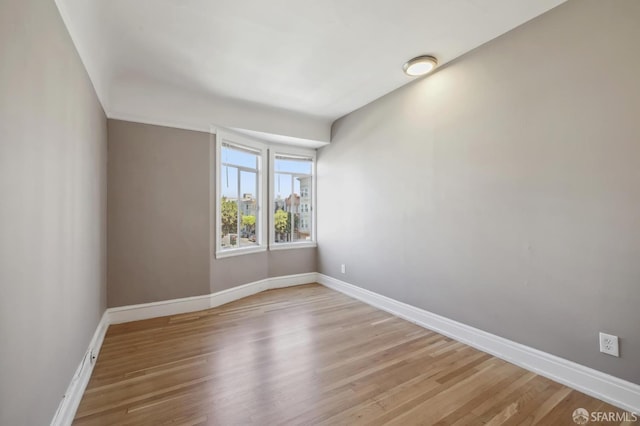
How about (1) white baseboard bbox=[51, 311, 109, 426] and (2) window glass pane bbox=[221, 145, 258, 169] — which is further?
(2) window glass pane bbox=[221, 145, 258, 169]

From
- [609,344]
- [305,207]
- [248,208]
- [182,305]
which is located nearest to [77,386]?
[182,305]

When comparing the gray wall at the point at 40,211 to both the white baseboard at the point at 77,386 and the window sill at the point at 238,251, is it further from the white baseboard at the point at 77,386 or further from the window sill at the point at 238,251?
the window sill at the point at 238,251

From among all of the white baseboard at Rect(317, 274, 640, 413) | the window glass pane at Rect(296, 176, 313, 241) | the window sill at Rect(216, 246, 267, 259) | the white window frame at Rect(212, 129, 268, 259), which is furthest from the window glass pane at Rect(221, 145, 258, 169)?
the white baseboard at Rect(317, 274, 640, 413)

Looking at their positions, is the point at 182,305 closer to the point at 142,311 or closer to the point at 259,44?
the point at 142,311

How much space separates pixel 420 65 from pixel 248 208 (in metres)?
2.91

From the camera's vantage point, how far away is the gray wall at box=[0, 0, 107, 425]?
1.05 meters

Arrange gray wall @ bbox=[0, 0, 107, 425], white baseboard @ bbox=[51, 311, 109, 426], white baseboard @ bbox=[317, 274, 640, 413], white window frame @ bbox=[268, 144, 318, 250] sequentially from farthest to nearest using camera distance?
white window frame @ bbox=[268, 144, 318, 250], white baseboard @ bbox=[317, 274, 640, 413], white baseboard @ bbox=[51, 311, 109, 426], gray wall @ bbox=[0, 0, 107, 425]

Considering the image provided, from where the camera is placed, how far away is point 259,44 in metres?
2.46

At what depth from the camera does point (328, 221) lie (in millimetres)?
4590

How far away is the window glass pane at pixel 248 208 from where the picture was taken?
13.5 ft

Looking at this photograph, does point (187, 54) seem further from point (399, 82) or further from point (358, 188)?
point (358, 188)

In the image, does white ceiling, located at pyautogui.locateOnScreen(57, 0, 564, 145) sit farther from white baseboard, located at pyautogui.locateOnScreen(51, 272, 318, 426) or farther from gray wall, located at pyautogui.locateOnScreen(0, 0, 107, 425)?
white baseboard, located at pyautogui.locateOnScreen(51, 272, 318, 426)

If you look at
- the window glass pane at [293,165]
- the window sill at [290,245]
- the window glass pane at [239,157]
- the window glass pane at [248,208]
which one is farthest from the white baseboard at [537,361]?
the window glass pane at [239,157]

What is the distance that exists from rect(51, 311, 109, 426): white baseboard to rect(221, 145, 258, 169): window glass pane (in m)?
2.38
